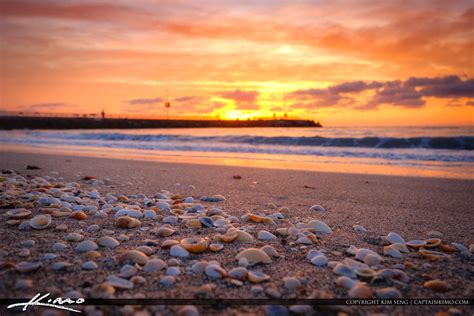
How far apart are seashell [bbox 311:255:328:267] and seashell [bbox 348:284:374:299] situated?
35 centimetres

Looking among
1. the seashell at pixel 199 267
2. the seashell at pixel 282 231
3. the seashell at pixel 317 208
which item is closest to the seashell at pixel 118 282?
the seashell at pixel 199 267

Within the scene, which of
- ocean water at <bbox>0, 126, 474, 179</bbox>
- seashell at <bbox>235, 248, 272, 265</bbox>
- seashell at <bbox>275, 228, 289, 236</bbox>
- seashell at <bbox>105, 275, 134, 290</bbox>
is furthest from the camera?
ocean water at <bbox>0, 126, 474, 179</bbox>

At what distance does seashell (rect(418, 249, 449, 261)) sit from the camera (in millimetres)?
1996

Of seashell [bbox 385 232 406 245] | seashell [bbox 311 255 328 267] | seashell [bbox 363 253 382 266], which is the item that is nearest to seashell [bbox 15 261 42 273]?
seashell [bbox 311 255 328 267]

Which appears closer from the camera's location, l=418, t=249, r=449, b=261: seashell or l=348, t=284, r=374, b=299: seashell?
l=348, t=284, r=374, b=299: seashell

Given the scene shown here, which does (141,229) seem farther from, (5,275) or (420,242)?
(420,242)

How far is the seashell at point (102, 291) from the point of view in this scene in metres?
1.39

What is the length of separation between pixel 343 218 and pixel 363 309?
1.72m

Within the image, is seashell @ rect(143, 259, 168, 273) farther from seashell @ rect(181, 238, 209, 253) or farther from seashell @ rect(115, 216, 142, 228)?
seashell @ rect(115, 216, 142, 228)

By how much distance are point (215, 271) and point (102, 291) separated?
0.55m

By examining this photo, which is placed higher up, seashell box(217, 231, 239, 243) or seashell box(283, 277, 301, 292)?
seashell box(217, 231, 239, 243)

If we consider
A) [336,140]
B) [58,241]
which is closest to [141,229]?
[58,241]

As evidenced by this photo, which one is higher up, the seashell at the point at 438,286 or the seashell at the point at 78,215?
the seashell at the point at 78,215

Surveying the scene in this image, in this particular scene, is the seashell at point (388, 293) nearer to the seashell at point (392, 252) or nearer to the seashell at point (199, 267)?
the seashell at point (392, 252)
